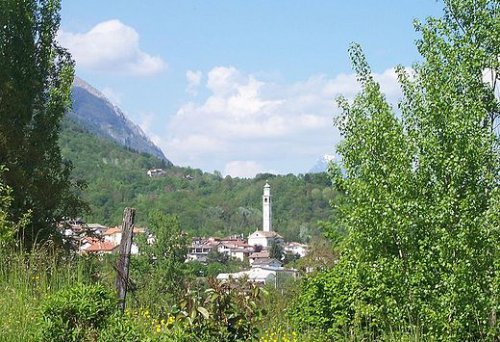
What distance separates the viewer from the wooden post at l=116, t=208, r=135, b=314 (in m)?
6.02

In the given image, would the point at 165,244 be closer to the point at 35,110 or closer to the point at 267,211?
the point at 35,110

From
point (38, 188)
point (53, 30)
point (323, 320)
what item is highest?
point (53, 30)

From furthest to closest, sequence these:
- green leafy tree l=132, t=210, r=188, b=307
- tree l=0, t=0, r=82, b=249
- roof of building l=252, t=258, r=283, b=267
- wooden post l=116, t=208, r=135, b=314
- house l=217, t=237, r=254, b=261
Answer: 1. house l=217, t=237, r=254, b=261
2. roof of building l=252, t=258, r=283, b=267
3. green leafy tree l=132, t=210, r=188, b=307
4. tree l=0, t=0, r=82, b=249
5. wooden post l=116, t=208, r=135, b=314

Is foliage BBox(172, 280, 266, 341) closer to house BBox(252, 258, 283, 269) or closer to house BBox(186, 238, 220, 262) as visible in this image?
house BBox(252, 258, 283, 269)

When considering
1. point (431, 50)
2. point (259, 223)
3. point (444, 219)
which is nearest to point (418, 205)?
point (444, 219)

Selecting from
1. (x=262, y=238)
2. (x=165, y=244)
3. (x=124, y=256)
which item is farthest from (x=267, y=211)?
(x=124, y=256)

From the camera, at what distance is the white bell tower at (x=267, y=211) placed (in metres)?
146

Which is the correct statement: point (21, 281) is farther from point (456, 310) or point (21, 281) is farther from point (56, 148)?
point (56, 148)

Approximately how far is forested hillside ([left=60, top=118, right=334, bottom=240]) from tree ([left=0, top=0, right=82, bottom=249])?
99600mm

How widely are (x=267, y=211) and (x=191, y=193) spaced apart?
55.7 feet

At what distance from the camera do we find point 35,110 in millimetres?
16641

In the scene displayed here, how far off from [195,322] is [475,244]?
531 cm

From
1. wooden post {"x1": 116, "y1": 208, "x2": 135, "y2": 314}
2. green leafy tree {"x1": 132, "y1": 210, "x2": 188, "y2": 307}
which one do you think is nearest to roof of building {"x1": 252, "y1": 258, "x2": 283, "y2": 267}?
green leafy tree {"x1": 132, "y1": 210, "x2": 188, "y2": 307}

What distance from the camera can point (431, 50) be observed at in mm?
11594
